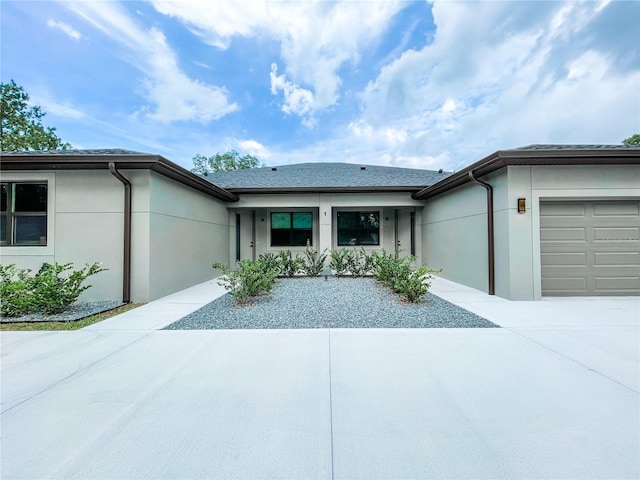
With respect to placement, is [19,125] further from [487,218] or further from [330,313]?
[487,218]

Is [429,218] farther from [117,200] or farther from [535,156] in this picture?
[117,200]

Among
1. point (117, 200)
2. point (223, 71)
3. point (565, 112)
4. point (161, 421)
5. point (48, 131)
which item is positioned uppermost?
point (223, 71)

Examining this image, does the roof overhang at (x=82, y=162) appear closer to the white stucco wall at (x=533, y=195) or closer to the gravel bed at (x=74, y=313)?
the gravel bed at (x=74, y=313)

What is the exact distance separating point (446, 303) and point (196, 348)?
4882mm

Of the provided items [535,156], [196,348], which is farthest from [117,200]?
[535,156]

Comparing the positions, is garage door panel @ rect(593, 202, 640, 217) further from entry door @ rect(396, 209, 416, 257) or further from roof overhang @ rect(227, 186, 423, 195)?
entry door @ rect(396, 209, 416, 257)

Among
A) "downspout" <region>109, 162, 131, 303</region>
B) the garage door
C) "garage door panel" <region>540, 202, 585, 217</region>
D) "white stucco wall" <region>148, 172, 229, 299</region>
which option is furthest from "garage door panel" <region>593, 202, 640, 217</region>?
"downspout" <region>109, 162, 131, 303</region>

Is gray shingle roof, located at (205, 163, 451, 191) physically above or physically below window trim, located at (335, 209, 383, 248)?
above

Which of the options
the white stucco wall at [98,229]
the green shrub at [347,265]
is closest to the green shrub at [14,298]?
the white stucco wall at [98,229]

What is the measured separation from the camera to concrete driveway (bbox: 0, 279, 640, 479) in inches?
69.7

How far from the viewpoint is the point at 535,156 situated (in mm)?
5766

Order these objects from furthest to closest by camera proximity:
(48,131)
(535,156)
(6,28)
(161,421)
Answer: (48,131) → (6,28) → (535,156) → (161,421)

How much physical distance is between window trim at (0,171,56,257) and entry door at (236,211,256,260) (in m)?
6.46

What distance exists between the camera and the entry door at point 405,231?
12.2 meters
